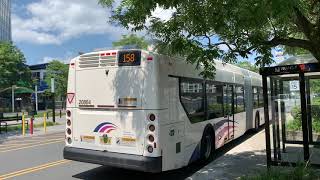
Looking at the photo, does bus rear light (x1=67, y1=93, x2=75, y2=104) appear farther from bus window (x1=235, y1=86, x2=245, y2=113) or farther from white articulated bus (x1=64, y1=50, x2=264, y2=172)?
bus window (x1=235, y1=86, x2=245, y2=113)

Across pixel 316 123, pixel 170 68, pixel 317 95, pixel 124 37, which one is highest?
→ pixel 124 37

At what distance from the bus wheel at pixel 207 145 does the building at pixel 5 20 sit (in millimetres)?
92170

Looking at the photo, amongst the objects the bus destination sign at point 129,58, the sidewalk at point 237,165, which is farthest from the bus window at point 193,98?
the bus destination sign at point 129,58

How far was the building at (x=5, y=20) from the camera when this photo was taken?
96938mm

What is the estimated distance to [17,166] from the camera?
11594 mm

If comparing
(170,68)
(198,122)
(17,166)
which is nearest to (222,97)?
(198,122)

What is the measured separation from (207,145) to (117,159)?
3.62 metres

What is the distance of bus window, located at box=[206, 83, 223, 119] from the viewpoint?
38.6 feet

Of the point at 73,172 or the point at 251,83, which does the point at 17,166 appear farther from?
the point at 251,83

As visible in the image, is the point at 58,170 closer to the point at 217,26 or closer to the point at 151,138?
the point at 151,138

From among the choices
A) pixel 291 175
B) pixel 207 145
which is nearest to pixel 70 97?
pixel 207 145

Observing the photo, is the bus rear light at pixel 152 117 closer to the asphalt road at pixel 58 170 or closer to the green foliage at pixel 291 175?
the asphalt road at pixel 58 170

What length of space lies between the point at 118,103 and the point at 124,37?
3710 cm

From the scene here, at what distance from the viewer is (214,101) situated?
12.2 metres
